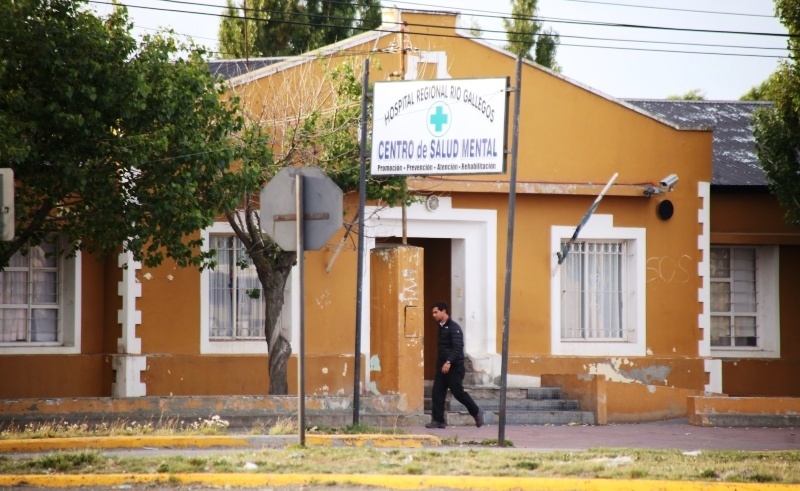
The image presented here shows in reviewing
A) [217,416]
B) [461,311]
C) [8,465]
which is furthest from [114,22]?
[461,311]

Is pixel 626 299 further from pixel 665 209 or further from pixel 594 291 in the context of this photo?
pixel 665 209

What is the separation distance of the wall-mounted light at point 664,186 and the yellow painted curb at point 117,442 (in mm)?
9926

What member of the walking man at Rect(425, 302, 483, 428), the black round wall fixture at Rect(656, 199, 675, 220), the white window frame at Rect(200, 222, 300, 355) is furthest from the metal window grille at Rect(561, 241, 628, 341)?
the white window frame at Rect(200, 222, 300, 355)

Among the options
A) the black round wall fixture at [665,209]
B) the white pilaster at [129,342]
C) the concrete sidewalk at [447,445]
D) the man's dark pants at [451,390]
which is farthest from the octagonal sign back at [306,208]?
the black round wall fixture at [665,209]

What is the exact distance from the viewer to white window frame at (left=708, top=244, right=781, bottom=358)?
21.6 meters

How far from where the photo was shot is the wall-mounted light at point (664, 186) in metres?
19.8

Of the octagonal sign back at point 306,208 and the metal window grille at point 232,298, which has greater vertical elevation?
the octagonal sign back at point 306,208

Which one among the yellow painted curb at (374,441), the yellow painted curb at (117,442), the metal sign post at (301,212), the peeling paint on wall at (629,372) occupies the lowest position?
the yellow painted curb at (374,441)

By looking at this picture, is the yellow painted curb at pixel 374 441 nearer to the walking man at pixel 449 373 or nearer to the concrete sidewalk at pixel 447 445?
the concrete sidewalk at pixel 447 445

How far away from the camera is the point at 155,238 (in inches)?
592

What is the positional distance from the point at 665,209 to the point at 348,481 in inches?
469

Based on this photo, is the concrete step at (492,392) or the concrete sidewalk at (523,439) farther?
the concrete step at (492,392)

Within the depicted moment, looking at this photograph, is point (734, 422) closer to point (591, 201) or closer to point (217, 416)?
point (591, 201)

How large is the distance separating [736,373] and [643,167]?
13.8ft
